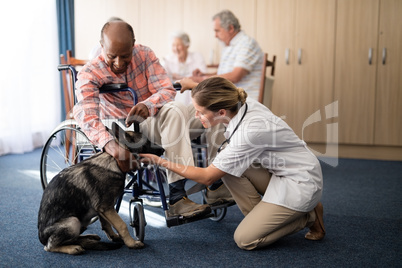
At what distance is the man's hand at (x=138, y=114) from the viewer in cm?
188

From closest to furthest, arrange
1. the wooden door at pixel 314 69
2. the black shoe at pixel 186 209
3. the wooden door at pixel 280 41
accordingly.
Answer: the black shoe at pixel 186 209
the wooden door at pixel 314 69
the wooden door at pixel 280 41

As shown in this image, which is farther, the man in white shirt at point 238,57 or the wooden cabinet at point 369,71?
the wooden cabinet at point 369,71

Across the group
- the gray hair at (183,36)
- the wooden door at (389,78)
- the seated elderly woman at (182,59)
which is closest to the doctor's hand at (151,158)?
the seated elderly woman at (182,59)

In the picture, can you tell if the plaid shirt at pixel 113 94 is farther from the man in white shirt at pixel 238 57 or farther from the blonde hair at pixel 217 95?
the man in white shirt at pixel 238 57

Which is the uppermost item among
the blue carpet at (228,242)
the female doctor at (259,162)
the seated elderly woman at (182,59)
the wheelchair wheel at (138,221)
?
the seated elderly woman at (182,59)

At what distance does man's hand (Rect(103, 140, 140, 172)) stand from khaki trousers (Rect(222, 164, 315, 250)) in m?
0.46

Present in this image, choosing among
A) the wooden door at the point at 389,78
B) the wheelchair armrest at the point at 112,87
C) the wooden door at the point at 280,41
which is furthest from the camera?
the wooden door at the point at 280,41

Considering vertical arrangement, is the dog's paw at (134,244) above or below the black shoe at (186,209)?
below

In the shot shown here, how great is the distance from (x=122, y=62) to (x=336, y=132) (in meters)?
3.04

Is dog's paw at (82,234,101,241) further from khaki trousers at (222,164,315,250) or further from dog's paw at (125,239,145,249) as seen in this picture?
khaki trousers at (222,164,315,250)

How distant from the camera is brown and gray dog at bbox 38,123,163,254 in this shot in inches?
67.3

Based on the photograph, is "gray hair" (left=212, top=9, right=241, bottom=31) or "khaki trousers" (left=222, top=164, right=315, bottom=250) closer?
"khaki trousers" (left=222, top=164, right=315, bottom=250)

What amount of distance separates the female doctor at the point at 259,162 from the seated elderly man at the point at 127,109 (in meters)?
0.11

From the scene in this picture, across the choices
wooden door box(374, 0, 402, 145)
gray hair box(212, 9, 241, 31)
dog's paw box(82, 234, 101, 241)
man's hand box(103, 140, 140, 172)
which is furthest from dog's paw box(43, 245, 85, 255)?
wooden door box(374, 0, 402, 145)
